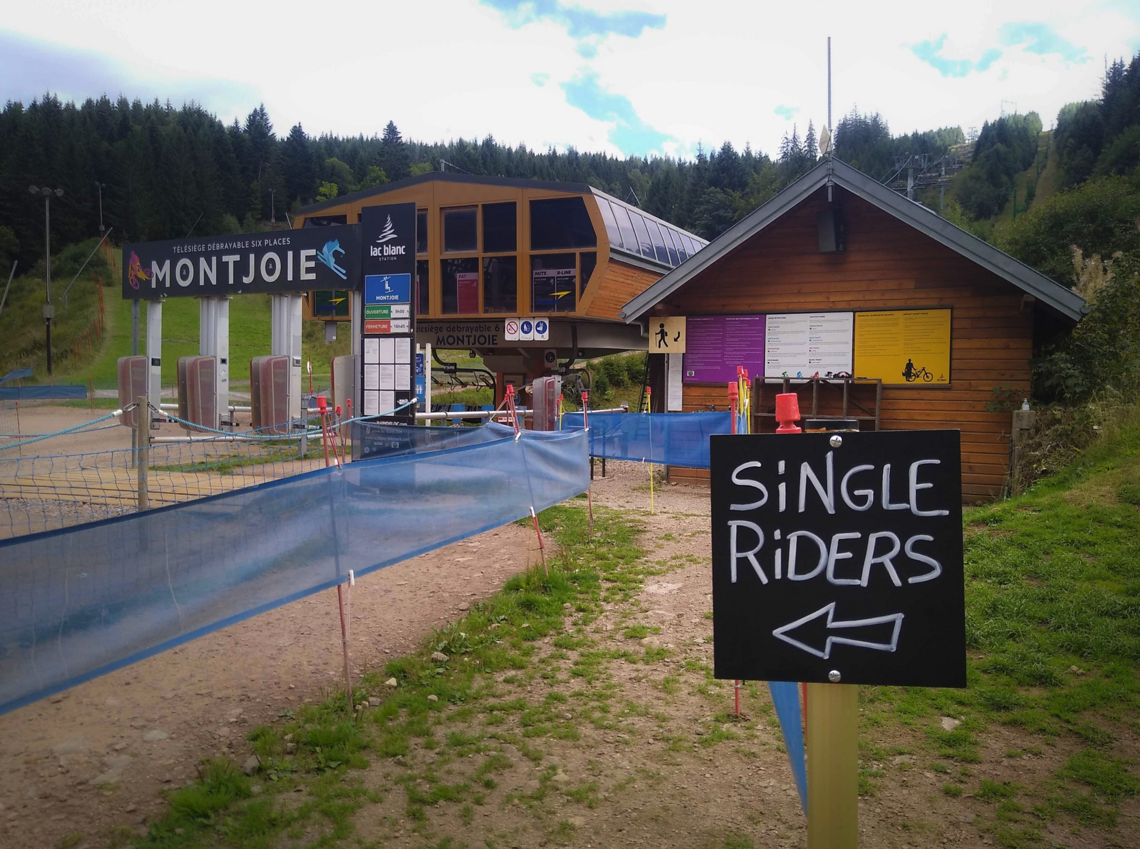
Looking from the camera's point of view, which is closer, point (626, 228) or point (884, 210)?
point (884, 210)

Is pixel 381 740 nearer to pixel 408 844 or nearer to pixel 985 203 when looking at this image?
pixel 408 844

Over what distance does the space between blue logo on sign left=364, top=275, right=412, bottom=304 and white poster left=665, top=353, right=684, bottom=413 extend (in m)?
5.46

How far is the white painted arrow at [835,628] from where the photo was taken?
8.85 feet

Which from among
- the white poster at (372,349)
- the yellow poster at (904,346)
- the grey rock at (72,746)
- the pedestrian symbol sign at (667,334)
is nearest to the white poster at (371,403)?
the white poster at (372,349)

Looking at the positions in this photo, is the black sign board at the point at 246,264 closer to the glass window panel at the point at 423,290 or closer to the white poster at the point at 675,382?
the white poster at the point at 675,382

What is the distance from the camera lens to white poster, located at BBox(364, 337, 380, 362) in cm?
1098

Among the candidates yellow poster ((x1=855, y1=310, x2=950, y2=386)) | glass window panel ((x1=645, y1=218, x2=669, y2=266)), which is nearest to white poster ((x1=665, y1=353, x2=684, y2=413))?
yellow poster ((x1=855, y1=310, x2=950, y2=386))

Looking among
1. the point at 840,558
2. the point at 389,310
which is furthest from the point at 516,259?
the point at 840,558

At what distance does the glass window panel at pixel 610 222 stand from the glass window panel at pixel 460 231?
10.6 ft

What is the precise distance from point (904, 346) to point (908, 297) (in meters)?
0.76

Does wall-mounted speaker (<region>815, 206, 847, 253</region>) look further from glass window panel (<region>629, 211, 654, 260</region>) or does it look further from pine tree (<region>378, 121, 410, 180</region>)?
pine tree (<region>378, 121, 410, 180</region>)

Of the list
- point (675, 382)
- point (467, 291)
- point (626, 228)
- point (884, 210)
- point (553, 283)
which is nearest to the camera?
point (884, 210)

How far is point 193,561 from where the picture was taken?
12.8 ft

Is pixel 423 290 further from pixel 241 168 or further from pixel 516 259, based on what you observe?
pixel 241 168
